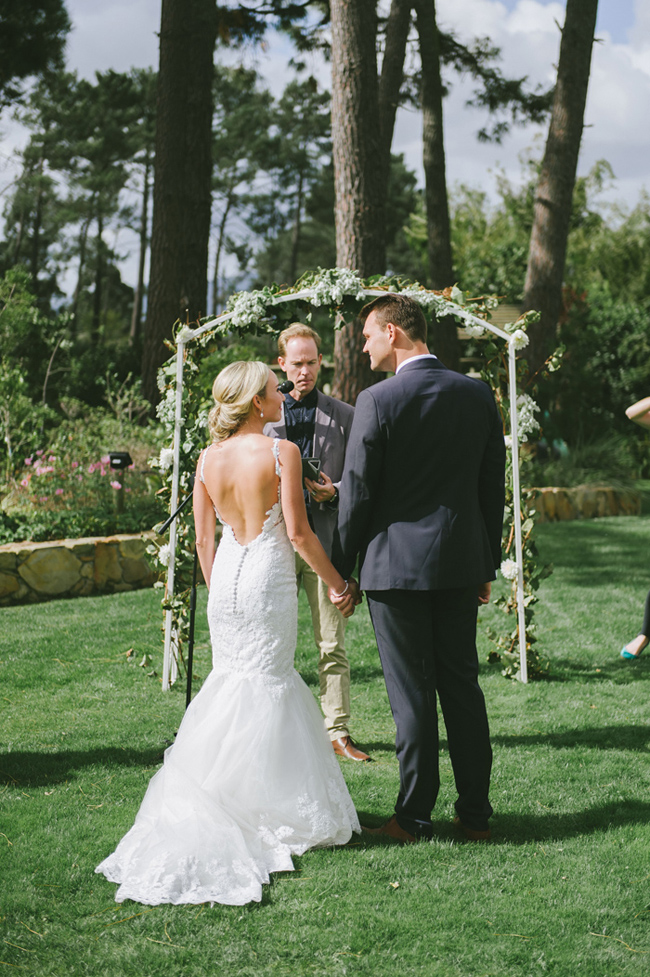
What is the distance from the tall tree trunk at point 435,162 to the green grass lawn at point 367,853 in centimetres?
857

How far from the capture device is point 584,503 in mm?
12164

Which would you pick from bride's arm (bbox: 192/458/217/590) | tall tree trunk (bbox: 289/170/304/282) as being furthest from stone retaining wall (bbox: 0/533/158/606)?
tall tree trunk (bbox: 289/170/304/282)

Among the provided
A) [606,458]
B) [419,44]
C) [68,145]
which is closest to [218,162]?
[68,145]

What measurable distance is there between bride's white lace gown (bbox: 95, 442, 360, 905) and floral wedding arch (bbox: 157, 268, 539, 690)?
75.3 inches

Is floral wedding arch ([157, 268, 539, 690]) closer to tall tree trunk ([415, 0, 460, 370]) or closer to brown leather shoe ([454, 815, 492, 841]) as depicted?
brown leather shoe ([454, 815, 492, 841])

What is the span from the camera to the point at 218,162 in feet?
127

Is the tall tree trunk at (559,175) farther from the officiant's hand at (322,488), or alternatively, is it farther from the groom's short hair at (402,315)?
the groom's short hair at (402,315)

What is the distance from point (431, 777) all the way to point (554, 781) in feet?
3.42

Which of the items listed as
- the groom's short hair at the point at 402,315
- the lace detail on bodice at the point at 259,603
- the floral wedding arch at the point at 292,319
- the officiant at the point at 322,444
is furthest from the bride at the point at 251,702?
the floral wedding arch at the point at 292,319

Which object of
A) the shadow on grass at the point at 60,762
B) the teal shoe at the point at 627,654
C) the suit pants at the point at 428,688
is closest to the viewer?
the suit pants at the point at 428,688

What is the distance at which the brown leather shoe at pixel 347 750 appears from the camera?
4340 millimetres

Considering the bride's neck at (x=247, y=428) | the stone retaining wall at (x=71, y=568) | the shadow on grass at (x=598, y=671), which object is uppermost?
the bride's neck at (x=247, y=428)

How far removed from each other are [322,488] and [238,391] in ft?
2.20

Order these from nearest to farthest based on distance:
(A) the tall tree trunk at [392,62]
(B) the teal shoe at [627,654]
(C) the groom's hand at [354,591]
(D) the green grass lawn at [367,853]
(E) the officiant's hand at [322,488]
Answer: (D) the green grass lawn at [367,853], (C) the groom's hand at [354,591], (E) the officiant's hand at [322,488], (B) the teal shoe at [627,654], (A) the tall tree trunk at [392,62]
